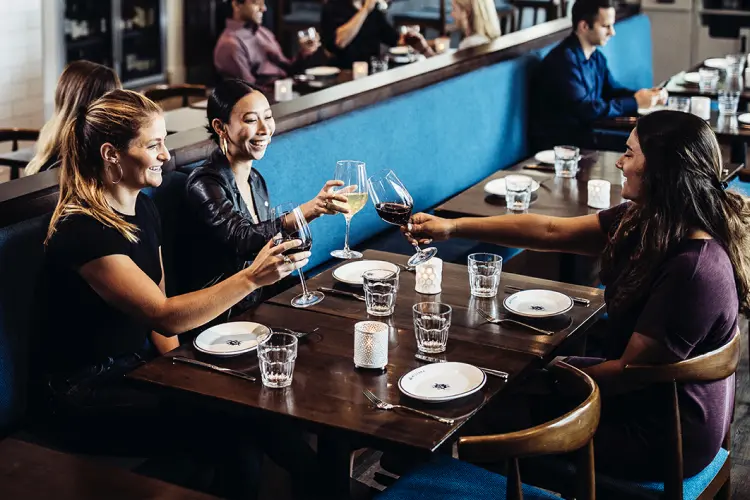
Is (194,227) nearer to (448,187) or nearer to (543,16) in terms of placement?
(448,187)

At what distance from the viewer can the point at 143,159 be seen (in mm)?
2553

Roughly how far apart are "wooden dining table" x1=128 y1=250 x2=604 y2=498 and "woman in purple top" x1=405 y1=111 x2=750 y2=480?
0.21 m

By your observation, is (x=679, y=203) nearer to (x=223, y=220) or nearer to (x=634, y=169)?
(x=634, y=169)

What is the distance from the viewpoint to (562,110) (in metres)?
5.31

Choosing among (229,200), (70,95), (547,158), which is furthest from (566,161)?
(70,95)

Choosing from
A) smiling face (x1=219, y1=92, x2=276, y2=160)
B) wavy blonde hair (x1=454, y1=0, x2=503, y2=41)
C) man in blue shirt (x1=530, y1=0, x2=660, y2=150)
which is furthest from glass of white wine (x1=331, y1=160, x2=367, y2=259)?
wavy blonde hair (x1=454, y1=0, x2=503, y2=41)

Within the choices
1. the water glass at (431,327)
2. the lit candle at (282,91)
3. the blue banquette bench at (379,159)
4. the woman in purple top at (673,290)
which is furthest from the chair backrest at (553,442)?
the lit candle at (282,91)

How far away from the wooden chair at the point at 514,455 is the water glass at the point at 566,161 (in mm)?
1993

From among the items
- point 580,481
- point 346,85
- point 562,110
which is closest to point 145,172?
point 580,481

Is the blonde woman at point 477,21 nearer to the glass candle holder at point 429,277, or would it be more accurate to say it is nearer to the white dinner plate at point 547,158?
the white dinner plate at point 547,158

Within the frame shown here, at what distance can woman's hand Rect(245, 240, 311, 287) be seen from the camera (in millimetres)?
2330

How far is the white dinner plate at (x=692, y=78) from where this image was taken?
5.94 m

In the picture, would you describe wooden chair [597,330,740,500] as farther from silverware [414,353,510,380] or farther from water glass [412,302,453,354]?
water glass [412,302,453,354]

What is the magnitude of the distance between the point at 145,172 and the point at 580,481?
4.05 feet
